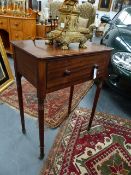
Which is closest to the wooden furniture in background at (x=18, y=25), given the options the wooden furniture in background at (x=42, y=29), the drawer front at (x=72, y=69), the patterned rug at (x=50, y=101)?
the wooden furniture in background at (x=42, y=29)

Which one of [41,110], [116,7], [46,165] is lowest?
[46,165]

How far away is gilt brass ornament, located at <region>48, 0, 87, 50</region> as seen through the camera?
996 millimetres

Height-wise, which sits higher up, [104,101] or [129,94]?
[129,94]

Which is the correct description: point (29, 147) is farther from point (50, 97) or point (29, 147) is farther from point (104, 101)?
point (104, 101)

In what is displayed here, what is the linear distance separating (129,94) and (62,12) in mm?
1096

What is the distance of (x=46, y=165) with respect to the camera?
3.87 feet

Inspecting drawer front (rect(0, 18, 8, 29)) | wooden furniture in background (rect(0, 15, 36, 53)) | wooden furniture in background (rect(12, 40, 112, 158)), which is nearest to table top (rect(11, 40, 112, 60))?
wooden furniture in background (rect(12, 40, 112, 158))

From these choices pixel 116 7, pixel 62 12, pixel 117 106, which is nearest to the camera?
pixel 62 12

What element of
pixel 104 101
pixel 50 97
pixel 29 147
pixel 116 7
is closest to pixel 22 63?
pixel 29 147

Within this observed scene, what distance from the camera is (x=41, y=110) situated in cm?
102

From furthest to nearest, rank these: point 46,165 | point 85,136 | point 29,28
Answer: point 29,28, point 85,136, point 46,165

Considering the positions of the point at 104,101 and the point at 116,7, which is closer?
the point at 104,101

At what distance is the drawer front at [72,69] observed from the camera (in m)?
0.92

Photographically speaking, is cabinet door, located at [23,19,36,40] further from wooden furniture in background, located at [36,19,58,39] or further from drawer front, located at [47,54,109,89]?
drawer front, located at [47,54,109,89]
